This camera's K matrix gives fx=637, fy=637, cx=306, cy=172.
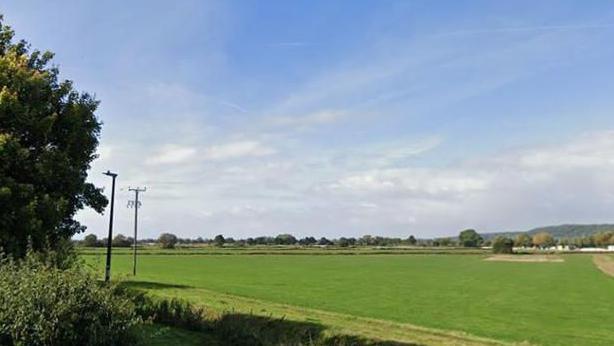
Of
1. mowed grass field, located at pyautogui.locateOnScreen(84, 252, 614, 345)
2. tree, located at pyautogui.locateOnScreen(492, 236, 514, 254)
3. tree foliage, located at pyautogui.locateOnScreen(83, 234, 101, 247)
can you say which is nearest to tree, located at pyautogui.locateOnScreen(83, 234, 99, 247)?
tree foliage, located at pyautogui.locateOnScreen(83, 234, 101, 247)

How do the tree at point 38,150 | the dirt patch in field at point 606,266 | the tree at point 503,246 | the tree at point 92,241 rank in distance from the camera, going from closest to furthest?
the tree at point 38,150 → the dirt patch in field at point 606,266 → the tree at point 92,241 → the tree at point 503,246

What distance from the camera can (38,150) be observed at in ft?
64.5

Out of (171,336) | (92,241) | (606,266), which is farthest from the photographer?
(92,241)

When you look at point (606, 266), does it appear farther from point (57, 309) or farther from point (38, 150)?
point (57, 309)

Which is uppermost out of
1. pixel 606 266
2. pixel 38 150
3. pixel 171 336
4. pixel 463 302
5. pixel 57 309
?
pixel 38 150

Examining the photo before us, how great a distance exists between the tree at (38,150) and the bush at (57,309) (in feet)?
14.1

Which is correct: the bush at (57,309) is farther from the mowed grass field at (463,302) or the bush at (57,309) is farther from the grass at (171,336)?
the mowed grass field at (463,302)

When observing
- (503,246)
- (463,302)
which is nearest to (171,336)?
(463,302)

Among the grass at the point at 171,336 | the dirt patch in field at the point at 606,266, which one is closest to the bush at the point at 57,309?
the grass at the point at 171,336

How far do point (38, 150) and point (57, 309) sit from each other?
894 centimetres

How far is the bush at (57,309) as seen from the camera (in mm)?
11664

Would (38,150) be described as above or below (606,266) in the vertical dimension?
above

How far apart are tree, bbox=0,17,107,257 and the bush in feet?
14.1

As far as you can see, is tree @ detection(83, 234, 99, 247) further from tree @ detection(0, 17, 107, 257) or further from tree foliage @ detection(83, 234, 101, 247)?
tree @ detection(0, 17, 107, 257)
